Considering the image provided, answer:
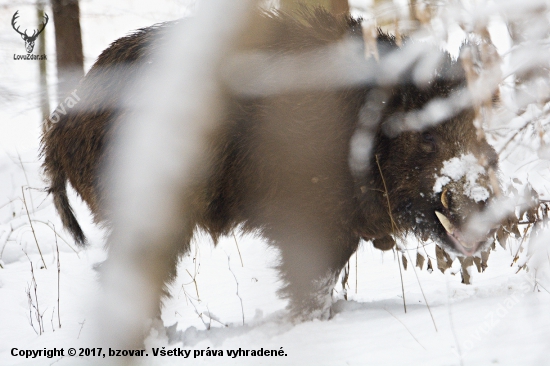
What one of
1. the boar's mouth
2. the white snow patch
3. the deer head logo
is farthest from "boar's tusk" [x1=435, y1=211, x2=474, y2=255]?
the deer head logo

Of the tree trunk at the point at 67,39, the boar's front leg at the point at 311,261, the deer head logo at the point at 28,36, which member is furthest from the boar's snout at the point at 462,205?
the deer head logo at the point at 28,36

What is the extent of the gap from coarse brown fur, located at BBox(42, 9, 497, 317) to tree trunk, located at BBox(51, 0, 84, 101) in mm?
4062

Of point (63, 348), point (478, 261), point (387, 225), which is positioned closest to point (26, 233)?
point (63, 348)

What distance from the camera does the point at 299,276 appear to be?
2908 millimetres

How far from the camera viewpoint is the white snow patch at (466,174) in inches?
94.7

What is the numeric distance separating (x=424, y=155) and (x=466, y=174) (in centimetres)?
26

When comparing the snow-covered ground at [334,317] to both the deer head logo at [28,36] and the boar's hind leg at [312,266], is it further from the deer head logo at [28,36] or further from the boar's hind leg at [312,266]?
the deer head logo at [28,36]

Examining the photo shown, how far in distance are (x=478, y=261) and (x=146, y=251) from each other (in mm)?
1870

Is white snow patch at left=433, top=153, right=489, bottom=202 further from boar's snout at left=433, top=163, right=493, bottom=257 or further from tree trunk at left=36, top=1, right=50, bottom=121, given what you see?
tree trunk at left=36, top=1, right=50, bottom=121

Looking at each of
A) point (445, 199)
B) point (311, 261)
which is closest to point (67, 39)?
point (311, 261)

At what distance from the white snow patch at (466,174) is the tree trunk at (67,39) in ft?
17.4

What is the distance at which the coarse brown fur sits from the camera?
8.46 ft

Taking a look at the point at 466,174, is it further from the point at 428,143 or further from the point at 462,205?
the point at 428,143

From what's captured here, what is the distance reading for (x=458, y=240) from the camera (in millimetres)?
2527
